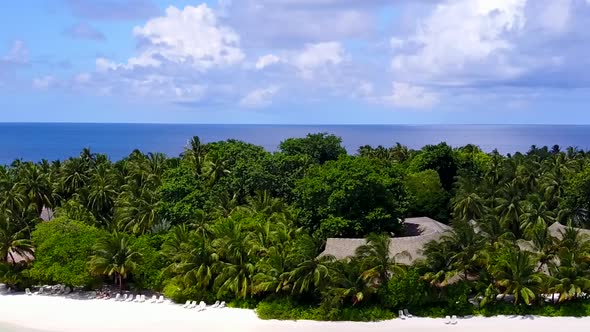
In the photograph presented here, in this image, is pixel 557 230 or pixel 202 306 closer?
pixel 202 306

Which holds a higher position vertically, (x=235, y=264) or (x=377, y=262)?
(x=377, y=262)

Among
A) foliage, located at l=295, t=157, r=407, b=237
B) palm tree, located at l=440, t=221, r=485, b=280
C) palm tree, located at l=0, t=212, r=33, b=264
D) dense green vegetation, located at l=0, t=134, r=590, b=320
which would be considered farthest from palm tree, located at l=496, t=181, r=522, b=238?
palm tree, located at l=0, t=212, r=33, b=264

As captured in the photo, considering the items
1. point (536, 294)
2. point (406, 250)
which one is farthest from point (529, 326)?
point (406, 250)

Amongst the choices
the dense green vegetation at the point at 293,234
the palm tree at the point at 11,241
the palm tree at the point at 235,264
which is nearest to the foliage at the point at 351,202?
the dense green vegetation at the point at 293,234

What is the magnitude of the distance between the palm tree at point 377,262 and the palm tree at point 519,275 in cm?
606

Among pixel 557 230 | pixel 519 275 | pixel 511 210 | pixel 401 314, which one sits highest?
pixel 511 210

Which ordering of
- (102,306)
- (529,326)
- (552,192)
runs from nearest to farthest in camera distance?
(529,326) → (102,306) → (552,192)

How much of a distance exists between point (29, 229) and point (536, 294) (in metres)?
35.8

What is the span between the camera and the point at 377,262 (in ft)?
124

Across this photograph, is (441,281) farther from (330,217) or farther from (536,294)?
(330,217)

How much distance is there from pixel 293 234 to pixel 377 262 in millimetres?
7713

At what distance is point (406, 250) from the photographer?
41.2 m

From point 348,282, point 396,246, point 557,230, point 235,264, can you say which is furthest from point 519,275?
point 235,264

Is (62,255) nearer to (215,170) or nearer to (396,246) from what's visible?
(215,170)
